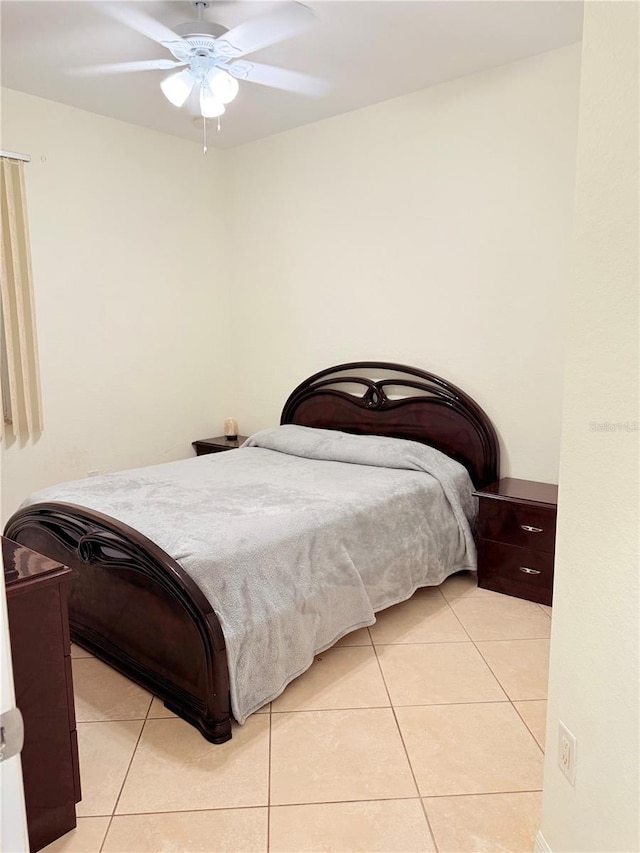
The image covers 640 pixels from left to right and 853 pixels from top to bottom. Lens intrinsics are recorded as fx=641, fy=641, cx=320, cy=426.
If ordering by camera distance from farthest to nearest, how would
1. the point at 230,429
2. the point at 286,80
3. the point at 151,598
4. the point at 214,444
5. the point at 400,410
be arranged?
the point at 230,429 < the point at 214,444 < the point at 400,410 < the point at 286,80 < the point at 151,598

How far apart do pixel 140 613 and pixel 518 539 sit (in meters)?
1.85

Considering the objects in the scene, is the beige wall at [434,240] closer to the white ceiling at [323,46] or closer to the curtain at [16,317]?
the white ceiling at [323,46]

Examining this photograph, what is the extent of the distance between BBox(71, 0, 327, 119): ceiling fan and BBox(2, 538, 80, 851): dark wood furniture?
2.13 metres

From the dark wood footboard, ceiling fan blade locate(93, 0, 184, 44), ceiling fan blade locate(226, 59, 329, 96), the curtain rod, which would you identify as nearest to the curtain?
the curtain rod

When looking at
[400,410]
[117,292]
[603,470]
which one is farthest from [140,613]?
[117,292]

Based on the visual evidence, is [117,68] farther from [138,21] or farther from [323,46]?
[323,46]

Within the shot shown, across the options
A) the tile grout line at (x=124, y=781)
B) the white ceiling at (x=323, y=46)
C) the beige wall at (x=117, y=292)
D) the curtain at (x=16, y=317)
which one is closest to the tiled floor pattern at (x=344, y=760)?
the tile grout line at (x=124, y=781)

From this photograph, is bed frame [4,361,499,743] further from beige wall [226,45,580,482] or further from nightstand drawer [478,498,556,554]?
nightstand drawer [478,498,556,554]

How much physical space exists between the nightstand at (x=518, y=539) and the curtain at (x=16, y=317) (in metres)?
2.63

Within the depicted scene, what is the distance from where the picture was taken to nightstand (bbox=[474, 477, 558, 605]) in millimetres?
3121

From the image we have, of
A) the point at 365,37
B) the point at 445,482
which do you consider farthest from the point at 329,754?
the point at 365,37

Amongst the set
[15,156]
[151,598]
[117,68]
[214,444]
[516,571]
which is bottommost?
[516,571]

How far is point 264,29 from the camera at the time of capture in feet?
8.77

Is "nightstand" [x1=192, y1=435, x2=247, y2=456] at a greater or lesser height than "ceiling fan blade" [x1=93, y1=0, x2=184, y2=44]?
lesser
